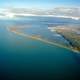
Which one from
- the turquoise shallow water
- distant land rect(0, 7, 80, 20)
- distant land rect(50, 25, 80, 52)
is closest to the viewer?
the turquoise shallow water

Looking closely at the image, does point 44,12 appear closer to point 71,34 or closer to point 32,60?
point 71,34

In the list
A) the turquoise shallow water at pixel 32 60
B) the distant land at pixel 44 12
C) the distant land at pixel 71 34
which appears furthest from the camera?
the distant land at pixel 44 12

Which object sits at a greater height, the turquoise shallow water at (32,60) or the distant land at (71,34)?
the distant land at (71,34)

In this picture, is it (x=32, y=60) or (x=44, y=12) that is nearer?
(x=32, y=60)

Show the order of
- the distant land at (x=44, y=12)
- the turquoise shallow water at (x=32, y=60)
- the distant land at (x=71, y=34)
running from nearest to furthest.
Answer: the turquoise shallow water at (x=32, y=60) < the distant land at (x=71, y=34) < the distant land at (x=44, y=12)

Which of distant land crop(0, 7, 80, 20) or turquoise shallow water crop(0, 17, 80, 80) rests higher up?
distant land crop(0, 7, 80, 20)

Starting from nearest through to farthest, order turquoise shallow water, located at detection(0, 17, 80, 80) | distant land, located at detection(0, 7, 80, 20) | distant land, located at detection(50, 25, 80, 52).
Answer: turquoise shallow water, located at detection(0, 17, 80, 80) → distant land, located at detection(50, 25, 80, 52) → distant land, located at detection(0, 7, 80, 20)

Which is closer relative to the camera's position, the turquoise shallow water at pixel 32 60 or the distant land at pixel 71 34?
the turquoise shallow water at pixel 32 60

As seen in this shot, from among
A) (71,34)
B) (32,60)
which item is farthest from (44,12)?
(32,60)

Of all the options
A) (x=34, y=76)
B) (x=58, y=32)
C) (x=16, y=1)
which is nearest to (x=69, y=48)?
(x=58, y=32)
